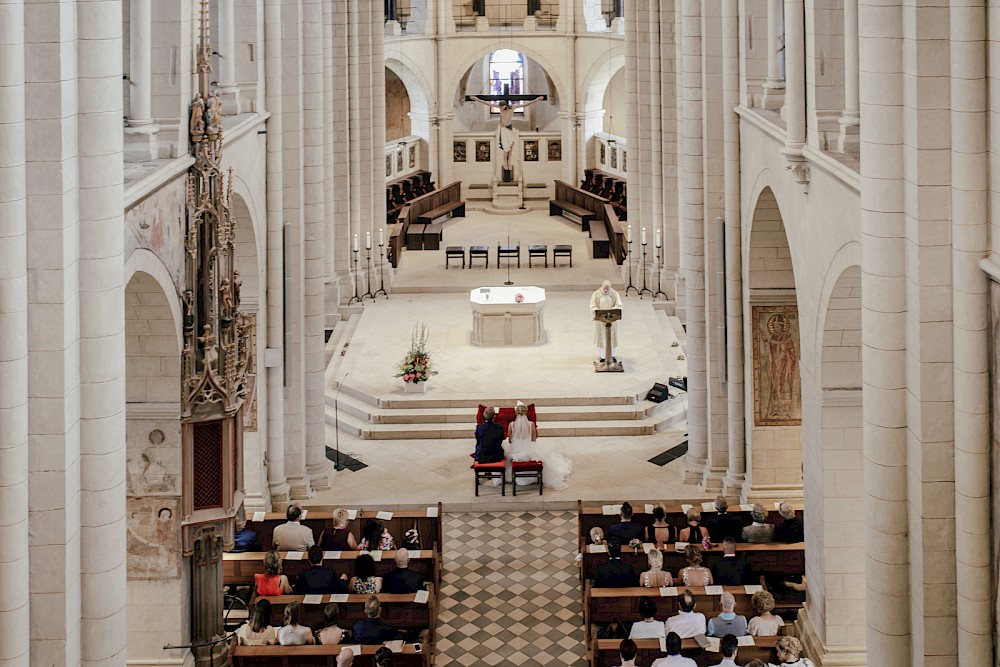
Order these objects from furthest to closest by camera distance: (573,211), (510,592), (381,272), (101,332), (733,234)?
(573,211) < (381,272) < (733,234) < (510,592) < (101,332)

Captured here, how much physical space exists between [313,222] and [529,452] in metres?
4.36

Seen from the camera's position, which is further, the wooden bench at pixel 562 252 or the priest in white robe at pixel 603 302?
the wooden bench at pixel 562 252

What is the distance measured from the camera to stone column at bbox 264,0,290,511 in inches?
738

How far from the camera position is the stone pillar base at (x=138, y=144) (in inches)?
536

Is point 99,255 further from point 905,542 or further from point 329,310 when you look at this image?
point 329,310

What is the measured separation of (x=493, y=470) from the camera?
68.1 ft

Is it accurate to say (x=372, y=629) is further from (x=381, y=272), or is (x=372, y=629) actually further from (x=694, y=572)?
(x=381, y=272)

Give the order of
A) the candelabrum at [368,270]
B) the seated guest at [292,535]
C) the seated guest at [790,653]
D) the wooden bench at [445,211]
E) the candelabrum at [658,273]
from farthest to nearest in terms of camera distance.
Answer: the wooden bench at [445,211]
the candelabrum at [368,270]
the candelabrum at [658,273]
the seated guest at [292,535]
the seated guest at [790,653]

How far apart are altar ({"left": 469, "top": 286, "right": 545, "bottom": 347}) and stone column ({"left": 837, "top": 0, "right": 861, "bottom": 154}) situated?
13.3m

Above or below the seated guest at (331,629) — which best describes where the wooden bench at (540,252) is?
above

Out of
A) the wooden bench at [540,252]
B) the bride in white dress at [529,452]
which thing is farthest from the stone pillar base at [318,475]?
the wooden bench at [540,252]

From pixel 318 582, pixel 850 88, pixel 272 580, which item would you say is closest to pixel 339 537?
pixel 318 582

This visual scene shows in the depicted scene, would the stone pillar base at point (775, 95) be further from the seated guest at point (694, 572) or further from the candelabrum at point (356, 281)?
the candelabrum at point (356, 281)

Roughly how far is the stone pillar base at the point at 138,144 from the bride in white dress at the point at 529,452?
8.52 meters
